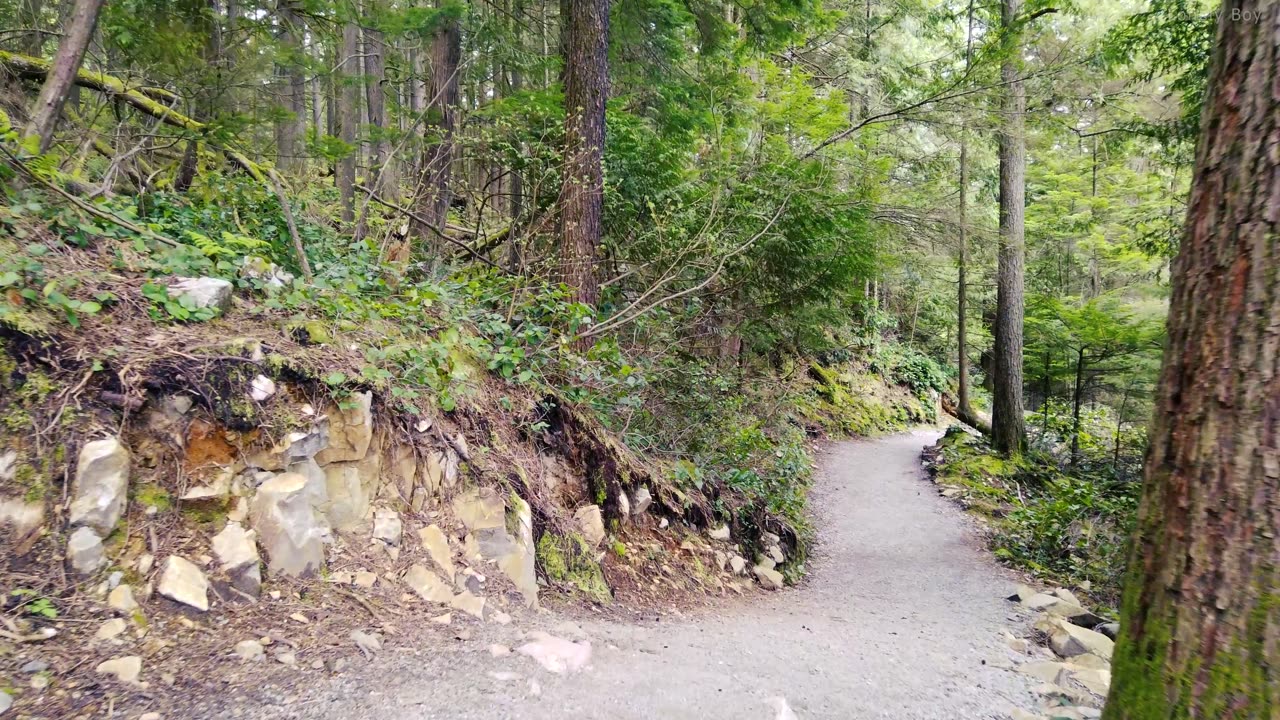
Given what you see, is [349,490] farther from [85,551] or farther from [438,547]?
[85,551]

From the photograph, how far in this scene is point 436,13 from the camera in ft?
25.1

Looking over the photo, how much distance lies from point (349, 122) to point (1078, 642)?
13.8m

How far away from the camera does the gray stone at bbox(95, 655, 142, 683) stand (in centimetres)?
229

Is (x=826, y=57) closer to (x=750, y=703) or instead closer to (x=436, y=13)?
(x=436, y=13)

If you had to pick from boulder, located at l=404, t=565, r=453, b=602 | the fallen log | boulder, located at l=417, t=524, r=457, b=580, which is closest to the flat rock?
boulder, located at l=404, t=565, r=453, b=602

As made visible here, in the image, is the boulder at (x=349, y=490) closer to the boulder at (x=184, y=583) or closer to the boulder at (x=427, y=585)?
the boulder at (x=427, y=585)

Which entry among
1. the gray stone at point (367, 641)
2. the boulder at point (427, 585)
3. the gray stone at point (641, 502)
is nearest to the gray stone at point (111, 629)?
the gray stone at point (367, 641)

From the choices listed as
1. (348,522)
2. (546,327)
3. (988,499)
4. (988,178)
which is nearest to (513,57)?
(546,327)

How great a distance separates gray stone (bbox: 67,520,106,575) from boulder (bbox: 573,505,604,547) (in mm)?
3094

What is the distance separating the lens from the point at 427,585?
367 centimetres

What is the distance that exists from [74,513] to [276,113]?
4559 mm

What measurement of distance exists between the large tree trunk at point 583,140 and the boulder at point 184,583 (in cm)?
453

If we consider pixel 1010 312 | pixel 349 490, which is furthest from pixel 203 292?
pixel 1010 312

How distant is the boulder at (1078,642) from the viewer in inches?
171
